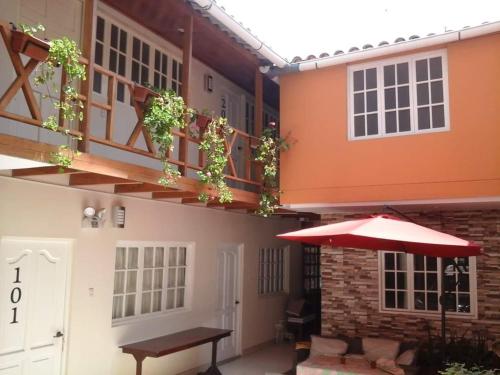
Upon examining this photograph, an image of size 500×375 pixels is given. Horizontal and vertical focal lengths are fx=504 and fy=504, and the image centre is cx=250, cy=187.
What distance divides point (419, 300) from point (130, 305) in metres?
5.88

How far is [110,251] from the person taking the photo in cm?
909

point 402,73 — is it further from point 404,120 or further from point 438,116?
point 438,116

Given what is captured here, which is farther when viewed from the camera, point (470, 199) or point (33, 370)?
point (470, 199)

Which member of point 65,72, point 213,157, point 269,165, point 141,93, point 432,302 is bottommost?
point 432,302

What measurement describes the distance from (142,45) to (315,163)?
4.35 meters

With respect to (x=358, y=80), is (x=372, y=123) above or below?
below

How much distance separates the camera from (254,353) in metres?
13.2

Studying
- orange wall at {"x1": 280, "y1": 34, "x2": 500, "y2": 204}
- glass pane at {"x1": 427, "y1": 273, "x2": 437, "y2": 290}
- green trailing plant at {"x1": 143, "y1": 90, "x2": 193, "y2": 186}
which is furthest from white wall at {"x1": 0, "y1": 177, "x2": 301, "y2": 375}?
glass pane at {"x1": 427, "y1": 273, "x2": 437, "y2": 290}

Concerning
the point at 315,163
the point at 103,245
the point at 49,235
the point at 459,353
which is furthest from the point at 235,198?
the point at 459,353

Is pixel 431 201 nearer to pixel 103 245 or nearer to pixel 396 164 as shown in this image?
pixel 396 164

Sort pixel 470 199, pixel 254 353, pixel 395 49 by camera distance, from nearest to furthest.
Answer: pixel 470 199 → pixel 395 49 → pixel 254 353

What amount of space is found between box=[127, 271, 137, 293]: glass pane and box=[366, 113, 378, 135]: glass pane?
5.36 meters

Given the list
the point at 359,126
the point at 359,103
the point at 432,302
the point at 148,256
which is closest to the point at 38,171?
the point at 148,256

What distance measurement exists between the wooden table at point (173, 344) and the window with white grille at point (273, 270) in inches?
143
